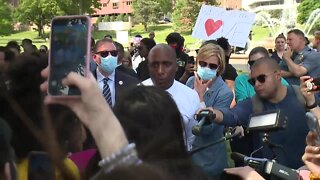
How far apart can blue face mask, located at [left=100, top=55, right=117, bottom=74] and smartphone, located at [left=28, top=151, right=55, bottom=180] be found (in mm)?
3763

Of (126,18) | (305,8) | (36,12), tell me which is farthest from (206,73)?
(126,18)

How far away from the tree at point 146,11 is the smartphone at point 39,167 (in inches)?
3479

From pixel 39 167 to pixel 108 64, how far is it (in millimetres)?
3925

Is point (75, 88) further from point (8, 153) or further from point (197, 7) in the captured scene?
point (197, 7)

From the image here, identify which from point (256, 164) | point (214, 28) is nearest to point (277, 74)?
point (256, 164)

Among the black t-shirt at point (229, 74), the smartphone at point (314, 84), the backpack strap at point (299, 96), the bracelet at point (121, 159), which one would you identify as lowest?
the black t-shirt at point (229, 74)

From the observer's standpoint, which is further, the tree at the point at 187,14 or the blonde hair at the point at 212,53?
the tree at the point at 187,14

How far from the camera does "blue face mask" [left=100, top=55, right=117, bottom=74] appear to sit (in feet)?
20.1

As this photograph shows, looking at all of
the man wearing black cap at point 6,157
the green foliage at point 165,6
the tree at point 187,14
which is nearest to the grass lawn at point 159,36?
the tree at point 187,14

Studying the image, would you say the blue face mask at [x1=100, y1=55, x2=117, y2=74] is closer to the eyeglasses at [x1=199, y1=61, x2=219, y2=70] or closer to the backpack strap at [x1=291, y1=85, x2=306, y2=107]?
the eyeglasses at [x1=199, y1=61, x2=219, y2=70]

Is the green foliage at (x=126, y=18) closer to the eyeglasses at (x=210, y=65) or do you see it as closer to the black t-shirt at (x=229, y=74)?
the black t-shirt at (x=229, y=74)

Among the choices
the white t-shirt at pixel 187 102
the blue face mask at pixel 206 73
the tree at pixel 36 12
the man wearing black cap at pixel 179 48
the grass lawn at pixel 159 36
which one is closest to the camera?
the white t-shirt at pixel 187 102

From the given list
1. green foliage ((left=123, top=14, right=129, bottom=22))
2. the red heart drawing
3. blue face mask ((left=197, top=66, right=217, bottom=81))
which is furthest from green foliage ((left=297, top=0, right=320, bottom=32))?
blue face mask ((left=197, top=66, right=217, bottom=81))

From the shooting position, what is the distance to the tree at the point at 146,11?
9062 cm
